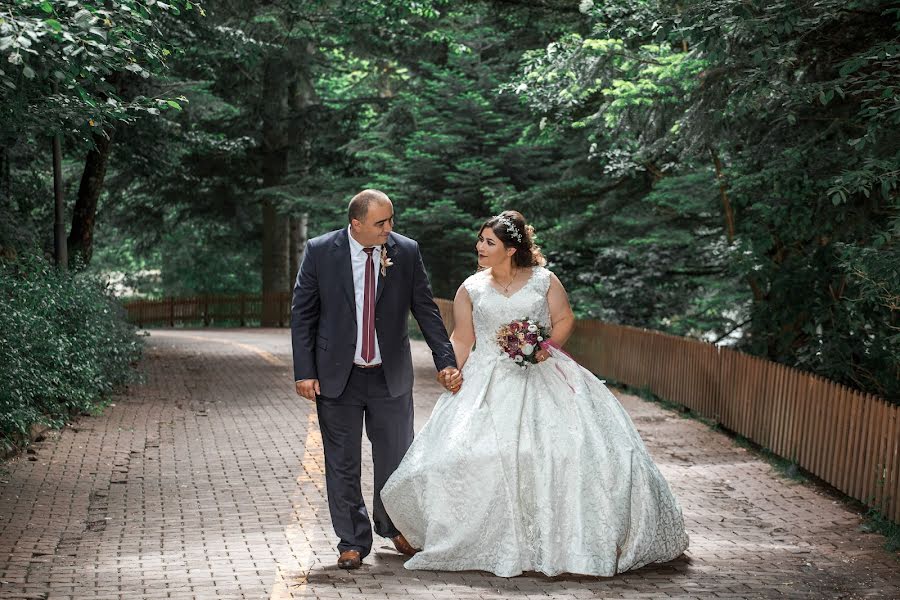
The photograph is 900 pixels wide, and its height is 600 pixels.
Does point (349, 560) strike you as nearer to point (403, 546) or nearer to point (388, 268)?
point (403, 546)

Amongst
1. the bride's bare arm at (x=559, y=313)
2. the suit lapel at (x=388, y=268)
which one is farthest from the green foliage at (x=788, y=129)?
the suit lapel at (x=388, y=268)

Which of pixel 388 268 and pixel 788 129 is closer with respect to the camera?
pixel 388 268

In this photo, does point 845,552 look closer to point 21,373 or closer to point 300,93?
point 21,373

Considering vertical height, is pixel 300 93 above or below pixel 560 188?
above

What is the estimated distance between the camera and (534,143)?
23.9m

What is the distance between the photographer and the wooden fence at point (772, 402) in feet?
30.7

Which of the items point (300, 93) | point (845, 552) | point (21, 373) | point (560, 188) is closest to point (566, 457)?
point (845, 552)

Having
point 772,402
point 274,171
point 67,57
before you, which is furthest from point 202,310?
point 67,57

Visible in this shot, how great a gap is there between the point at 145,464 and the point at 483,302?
4.78 m

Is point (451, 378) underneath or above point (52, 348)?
above

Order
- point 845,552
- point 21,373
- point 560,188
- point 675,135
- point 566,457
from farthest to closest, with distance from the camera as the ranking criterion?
point 560,188
point 675,135
point 21,373
point 845,552
point 566,457

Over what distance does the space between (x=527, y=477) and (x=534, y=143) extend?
17520 millimetres

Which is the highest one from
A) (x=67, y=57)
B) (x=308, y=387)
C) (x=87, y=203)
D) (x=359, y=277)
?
(x=67, y=57)

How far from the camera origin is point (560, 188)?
68.5 feet
